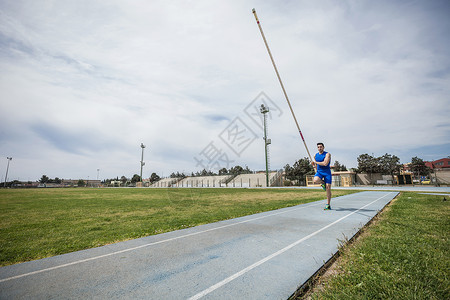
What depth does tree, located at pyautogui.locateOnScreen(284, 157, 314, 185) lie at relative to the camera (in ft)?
153

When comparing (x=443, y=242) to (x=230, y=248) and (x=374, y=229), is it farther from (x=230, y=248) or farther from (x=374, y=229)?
(x=230, y=248)

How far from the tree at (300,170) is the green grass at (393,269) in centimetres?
4484

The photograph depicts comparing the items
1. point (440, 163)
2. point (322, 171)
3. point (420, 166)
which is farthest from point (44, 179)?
point (440, 163)

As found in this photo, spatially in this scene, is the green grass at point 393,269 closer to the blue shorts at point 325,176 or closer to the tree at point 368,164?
the blue shorts at point 325,176

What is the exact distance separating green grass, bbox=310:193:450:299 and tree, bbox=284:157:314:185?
147 ft

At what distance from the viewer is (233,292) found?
2.16 m

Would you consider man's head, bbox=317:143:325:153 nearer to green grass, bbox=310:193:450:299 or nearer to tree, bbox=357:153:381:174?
green grass, bbox=310:193:450:299

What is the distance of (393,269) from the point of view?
8.20 feet

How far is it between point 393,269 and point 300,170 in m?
51.8

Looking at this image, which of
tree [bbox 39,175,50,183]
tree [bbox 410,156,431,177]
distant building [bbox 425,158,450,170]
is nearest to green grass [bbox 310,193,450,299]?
tree [bbox 410,156,431,177]

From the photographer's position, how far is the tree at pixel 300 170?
46.5 m

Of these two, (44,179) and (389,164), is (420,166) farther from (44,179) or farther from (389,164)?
(44,179)

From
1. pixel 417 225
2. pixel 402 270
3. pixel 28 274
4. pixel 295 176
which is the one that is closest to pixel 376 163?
pixel 295 176

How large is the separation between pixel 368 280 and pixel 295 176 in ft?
158
